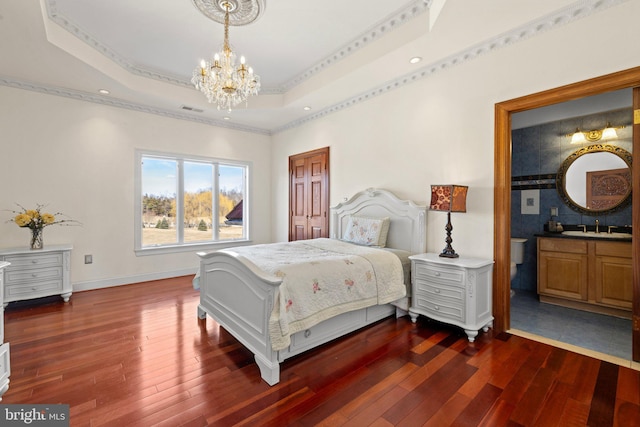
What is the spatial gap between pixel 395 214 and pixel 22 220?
→ 4.46m

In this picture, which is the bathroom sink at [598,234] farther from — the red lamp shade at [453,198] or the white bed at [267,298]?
the white bed at [267,298]

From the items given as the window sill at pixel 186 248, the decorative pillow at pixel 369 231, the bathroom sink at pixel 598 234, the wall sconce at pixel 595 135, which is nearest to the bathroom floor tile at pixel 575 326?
the bathroom sink at pixel 598 234

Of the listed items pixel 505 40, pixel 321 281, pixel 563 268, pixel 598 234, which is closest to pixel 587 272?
pixel 563 268

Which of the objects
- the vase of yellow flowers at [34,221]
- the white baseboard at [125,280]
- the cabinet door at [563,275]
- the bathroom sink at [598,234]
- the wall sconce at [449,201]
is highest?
the wall sconce at [449,201]

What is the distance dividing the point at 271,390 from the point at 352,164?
3169 millimetres

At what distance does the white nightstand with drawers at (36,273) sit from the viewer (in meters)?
3.31

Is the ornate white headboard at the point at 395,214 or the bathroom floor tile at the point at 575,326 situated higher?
the ornate white headboard at the point at 395,214

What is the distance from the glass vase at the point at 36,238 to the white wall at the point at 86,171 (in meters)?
0.34

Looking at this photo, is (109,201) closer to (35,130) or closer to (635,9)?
(35,130)

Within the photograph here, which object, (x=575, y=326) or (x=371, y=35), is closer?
(x=575, y=326)

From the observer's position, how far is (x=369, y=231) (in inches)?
142

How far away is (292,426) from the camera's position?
1582 millimetres

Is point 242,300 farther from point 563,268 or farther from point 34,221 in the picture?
point 563,268

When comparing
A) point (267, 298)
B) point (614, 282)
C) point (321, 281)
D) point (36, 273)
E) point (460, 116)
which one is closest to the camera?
point (267, 298)
